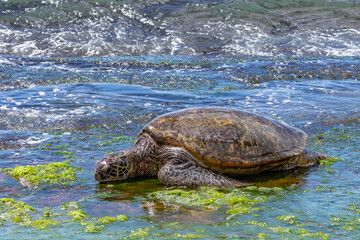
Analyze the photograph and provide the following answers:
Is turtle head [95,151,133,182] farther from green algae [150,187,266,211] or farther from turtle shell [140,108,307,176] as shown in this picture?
green algae [150,187,266,211]

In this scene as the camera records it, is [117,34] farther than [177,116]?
Yes

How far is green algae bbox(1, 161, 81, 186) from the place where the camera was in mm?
5000

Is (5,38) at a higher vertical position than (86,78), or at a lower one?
higher

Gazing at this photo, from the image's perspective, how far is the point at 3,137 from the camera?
281 inches

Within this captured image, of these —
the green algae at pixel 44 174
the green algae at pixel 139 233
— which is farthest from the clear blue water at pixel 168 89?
the green algae at pixel 44 174

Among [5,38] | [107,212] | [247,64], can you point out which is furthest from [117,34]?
[107,212]

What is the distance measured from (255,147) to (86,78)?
28.6 feet

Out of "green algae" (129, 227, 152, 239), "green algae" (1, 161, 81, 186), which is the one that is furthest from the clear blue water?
Answer: "green algae" (1, 161, 81, 186)

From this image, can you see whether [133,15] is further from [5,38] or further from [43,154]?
[43,154]

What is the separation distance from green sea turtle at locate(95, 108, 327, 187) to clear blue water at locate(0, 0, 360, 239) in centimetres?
19

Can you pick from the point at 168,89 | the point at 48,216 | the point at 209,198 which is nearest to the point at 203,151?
the point at 209,198

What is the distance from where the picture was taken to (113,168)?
5113mm

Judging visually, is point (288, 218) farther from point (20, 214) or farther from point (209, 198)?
point (20, 214)

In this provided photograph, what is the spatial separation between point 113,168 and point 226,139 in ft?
4.44
